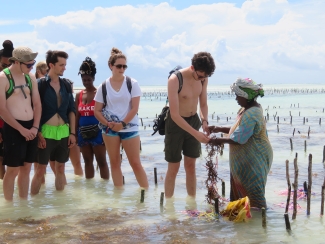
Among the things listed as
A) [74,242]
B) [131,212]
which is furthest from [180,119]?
[74,242]

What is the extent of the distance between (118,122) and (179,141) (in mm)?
1054

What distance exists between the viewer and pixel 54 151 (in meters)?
7.66

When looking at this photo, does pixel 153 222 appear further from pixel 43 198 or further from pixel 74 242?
pixel 43 198

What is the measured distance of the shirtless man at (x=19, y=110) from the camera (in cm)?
657

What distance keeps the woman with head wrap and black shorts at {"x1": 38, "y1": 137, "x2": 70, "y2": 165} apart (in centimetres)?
245

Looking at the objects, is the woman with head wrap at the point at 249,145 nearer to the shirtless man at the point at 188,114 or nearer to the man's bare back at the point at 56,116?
the shirtless man at the point at 188,114

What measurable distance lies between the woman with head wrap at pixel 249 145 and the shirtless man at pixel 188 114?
461mm

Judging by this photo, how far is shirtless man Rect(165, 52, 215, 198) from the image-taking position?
645 cm

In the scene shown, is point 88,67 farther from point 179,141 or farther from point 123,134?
point 179,141

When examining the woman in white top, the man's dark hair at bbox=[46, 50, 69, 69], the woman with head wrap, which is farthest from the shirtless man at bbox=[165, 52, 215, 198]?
the man's dark hair at bbox=[46, 50, 69, 69]

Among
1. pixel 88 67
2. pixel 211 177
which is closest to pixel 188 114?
pixel 211 177

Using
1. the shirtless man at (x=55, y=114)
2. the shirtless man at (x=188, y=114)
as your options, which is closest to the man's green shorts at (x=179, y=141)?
the shirtless man at (x=188, y=114)

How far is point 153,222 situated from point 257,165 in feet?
5.11

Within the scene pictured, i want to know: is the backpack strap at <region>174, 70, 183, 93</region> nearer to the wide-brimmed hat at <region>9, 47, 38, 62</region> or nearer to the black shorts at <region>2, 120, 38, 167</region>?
the wide-brimmed hat at <region>9, 47, 38, 62</region>
